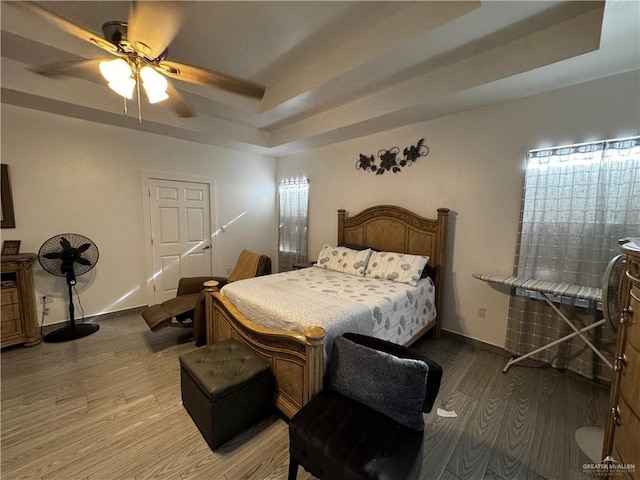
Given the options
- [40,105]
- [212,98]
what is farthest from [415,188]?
[40,105]

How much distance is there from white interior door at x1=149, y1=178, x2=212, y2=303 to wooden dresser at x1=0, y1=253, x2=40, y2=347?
4.14 ft

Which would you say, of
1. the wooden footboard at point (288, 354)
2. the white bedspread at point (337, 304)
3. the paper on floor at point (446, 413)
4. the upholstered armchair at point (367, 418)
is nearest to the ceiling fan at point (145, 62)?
the white bedspread at point (337, 304)

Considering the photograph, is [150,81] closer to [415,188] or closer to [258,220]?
[415,188]

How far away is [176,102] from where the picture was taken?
217 centimetres

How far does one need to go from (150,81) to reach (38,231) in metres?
2.55

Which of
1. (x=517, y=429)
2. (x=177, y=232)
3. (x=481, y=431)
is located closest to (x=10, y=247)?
(x=177, y=232)

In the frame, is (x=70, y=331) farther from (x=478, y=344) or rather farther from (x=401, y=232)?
(x=478, y=344)

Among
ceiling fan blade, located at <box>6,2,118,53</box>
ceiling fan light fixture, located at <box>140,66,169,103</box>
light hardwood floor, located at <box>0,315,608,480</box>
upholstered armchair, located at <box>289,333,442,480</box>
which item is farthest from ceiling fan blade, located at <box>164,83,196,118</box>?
light hardwood floor, located at <box>0,315,608,480</box>

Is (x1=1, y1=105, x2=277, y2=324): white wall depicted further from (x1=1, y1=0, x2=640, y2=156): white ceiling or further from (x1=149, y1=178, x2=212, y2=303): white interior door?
(x1=1, y1=0, x2=640, y2=156): white ceiling

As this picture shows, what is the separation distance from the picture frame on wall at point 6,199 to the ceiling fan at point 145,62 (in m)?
1.73

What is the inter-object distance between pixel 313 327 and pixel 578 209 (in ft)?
8.06

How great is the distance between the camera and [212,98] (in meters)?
3.06

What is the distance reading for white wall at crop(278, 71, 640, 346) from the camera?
2193 mm

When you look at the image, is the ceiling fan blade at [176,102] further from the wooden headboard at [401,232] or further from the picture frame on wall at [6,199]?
the wooden headboard at [401,232]
